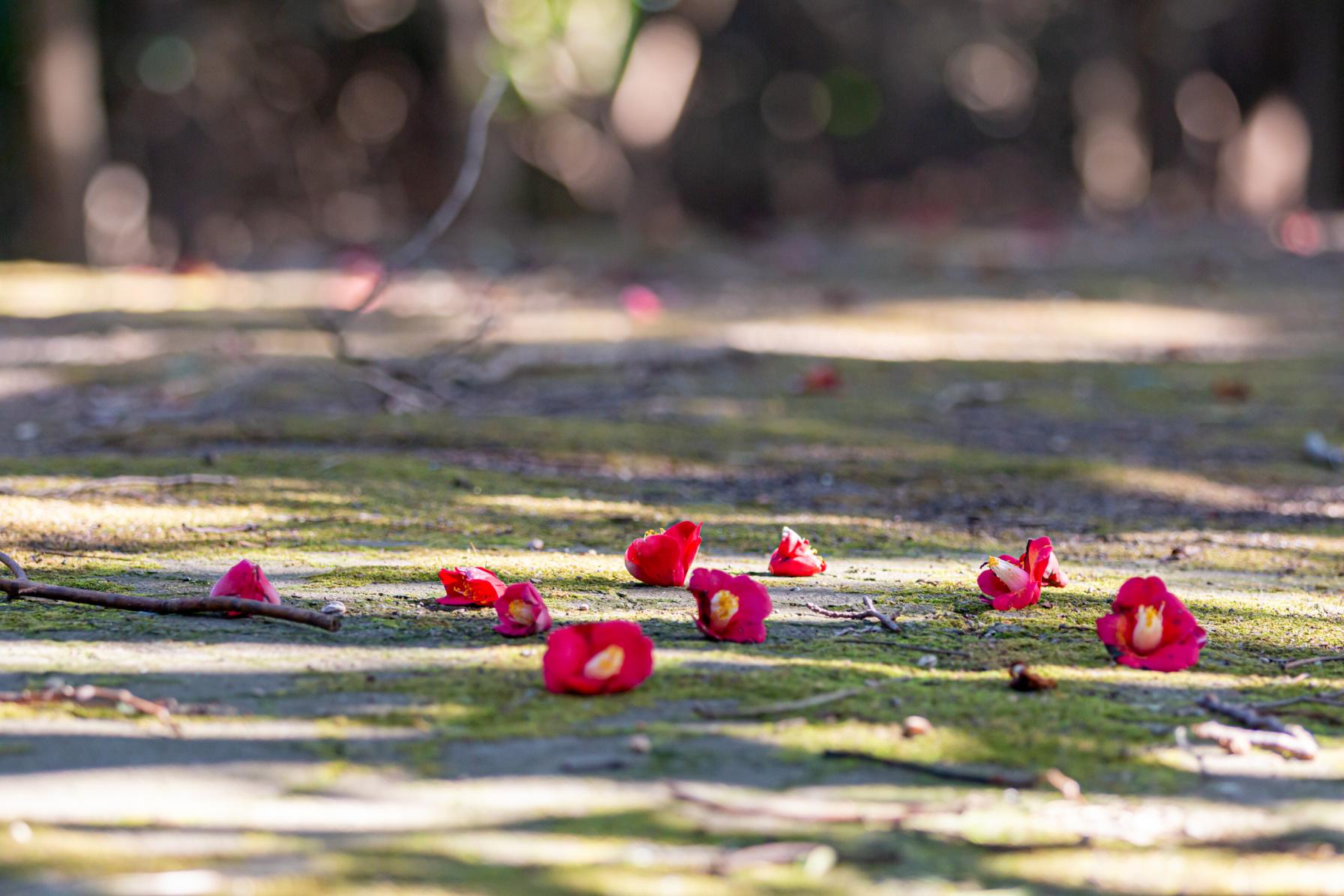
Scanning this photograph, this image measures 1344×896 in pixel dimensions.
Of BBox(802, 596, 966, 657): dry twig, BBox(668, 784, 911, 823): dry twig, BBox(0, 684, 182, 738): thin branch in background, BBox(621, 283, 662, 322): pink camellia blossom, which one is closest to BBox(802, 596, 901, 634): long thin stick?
BBox(802, 596, 966, 657): dry twig

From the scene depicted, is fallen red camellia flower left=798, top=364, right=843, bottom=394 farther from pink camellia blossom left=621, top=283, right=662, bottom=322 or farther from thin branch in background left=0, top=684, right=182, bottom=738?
thin branch in background left=0, top=684, right=182, bottom=738

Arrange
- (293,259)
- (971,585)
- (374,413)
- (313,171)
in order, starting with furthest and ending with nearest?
(313,171) < (293,259) < (374,413) < (971,585)

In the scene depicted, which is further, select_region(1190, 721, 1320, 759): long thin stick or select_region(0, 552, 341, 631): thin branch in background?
select_region(0, 552, 341, 631): thin branch in background

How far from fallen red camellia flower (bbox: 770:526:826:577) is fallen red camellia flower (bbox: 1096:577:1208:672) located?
579 millimetres

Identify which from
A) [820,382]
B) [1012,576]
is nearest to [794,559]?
[1012,576]

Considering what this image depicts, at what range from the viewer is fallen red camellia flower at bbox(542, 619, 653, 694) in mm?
1780

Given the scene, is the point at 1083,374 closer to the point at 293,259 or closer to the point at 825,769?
the point at 825,769

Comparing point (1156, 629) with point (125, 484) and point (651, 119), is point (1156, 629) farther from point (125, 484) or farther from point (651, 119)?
point (651, 119)

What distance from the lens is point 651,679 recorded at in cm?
187

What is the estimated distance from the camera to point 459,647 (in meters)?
2.00

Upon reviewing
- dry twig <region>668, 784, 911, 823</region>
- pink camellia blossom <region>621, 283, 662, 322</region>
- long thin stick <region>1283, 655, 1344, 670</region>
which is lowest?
dry twig <region>668, 784, 911, 823</region>

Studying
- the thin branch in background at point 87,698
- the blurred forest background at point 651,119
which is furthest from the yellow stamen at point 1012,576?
the blurred forest background at point 651,119

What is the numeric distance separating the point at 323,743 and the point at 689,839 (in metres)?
0.46

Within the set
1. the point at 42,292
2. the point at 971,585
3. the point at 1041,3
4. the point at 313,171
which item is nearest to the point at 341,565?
the point at 971,585
